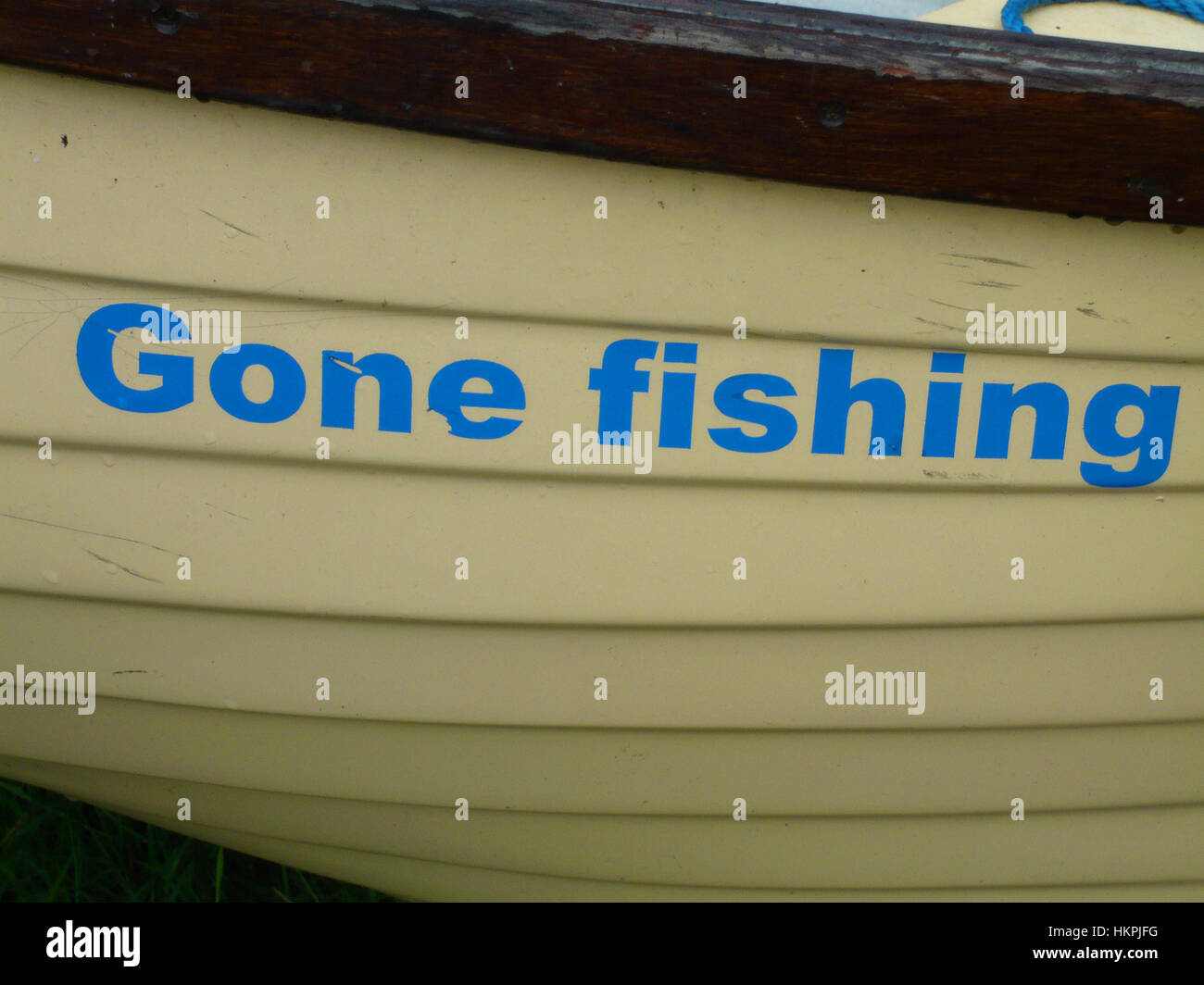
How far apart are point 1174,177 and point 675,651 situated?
79cm

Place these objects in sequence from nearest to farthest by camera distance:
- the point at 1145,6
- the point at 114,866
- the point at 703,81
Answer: the point at 703,81, the point at 1145,6, the point at 114,866

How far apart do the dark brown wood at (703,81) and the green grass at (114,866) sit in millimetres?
1407

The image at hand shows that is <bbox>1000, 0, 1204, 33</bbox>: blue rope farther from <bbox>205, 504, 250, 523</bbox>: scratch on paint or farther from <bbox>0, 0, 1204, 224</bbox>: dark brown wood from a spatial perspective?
<bbox>205, 504, 250, 523</bbox>: scratch on paint

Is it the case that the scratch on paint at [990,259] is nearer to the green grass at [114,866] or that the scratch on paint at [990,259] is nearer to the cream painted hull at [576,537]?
the cream painted hull at [576,537]

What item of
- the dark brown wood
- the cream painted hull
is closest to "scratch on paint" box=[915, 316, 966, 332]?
the cream painted hull

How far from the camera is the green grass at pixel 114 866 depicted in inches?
74.7

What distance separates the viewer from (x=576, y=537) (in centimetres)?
125

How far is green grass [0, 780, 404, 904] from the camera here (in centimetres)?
190

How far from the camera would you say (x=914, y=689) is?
135 centimetres

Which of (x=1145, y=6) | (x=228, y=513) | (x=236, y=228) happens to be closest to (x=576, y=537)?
(x=228, y=513)

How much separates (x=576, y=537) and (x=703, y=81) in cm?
54

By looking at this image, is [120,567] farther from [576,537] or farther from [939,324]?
[939,324]

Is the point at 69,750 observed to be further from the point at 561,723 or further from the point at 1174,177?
the point at 1174,177

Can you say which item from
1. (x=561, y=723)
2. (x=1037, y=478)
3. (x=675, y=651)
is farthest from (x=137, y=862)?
(x=1037, y=478)
